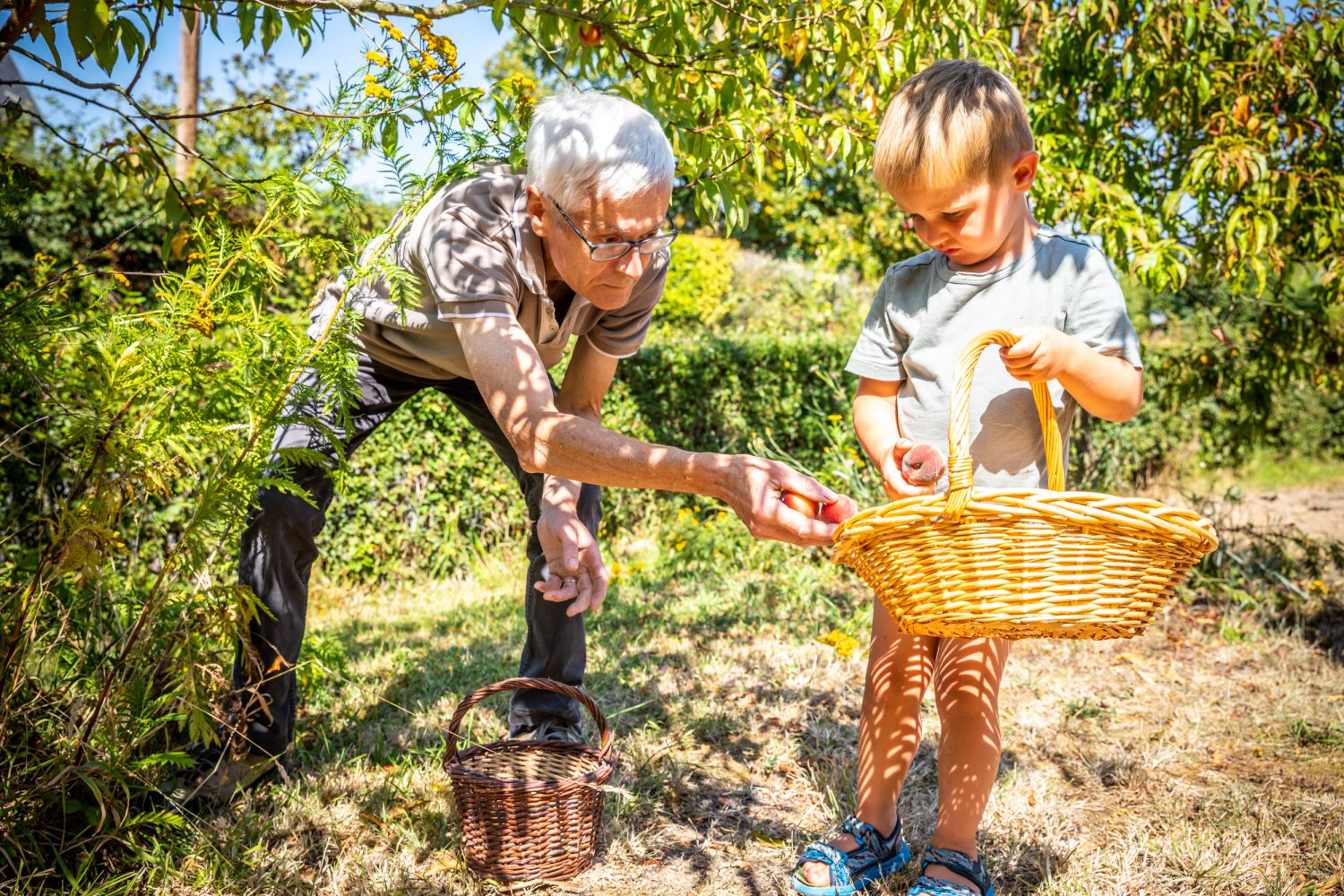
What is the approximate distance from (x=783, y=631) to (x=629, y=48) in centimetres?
239

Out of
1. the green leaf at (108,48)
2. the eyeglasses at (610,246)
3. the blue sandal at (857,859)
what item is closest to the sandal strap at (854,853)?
the blue sandal at (857,859)

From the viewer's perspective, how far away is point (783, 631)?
12.7ft

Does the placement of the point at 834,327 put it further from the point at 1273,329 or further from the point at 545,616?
the point at 545,616

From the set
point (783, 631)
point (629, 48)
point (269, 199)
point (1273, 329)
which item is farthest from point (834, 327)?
point (269, 199)

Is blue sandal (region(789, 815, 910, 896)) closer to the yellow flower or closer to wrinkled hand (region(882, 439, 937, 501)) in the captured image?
wrinkled hand (region(882, 439, 937, 501))

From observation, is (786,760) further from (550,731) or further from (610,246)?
(610,246)

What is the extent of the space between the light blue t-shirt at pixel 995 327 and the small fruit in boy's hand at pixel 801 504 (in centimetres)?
48

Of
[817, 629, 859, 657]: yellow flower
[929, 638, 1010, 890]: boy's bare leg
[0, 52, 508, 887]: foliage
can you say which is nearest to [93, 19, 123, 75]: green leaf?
[0, 52, 508, 887]: foliage

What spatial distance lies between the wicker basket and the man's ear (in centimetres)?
97

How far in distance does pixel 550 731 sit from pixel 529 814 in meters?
0.53

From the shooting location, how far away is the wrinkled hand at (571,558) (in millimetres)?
2113

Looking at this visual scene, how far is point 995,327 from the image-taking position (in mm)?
1800

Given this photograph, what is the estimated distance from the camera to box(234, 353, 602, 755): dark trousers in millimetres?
2219

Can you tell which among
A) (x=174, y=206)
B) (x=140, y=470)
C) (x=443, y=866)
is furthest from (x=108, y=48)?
(x=443, y=866)
